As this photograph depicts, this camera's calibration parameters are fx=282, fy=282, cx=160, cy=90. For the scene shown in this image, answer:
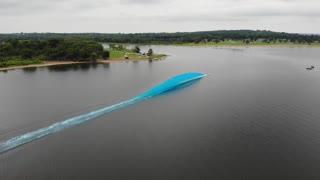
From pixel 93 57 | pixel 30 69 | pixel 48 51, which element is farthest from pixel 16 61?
pixel 93 57

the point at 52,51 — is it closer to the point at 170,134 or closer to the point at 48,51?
the point at 48,51

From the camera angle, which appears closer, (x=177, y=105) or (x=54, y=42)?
(x=177, y=105)

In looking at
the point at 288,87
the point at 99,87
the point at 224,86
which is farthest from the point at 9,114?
the point at 288,87

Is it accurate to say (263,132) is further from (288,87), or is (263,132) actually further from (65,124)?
(288,87)

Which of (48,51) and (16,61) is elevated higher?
(48,51)

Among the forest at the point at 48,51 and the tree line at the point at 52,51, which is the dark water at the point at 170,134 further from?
the tree line at the point at 52,51

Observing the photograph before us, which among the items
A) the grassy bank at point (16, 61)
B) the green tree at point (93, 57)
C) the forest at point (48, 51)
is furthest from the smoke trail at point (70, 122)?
the grassy bank at point (16, 61)

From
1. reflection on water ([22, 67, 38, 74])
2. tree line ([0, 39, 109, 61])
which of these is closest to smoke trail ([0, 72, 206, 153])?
reflection on water ([22, 67, 38, 74])

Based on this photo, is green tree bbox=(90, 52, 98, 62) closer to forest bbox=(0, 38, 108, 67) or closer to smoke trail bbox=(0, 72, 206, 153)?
forest bbox=(0, 38, 108, 67)
